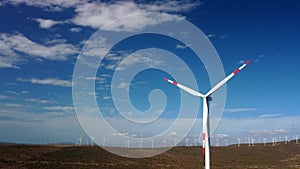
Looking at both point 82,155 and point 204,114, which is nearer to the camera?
point 204,114

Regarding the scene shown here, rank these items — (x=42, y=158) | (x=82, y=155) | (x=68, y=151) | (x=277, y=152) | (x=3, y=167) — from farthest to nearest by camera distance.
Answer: (x=277, y=152)
(x=68, y=151)
(x=82, y=155)
(x=42, y=158)
(x=3, y=167)

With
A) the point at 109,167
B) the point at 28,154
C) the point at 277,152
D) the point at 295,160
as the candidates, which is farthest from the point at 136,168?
the point at 277,152

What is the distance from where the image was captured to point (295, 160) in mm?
156375

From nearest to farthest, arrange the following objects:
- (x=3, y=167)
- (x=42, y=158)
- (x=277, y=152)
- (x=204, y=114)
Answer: (x=204, y=114) → (x=3, y=167) → (x=42, y=158) → (x=277, y=152)

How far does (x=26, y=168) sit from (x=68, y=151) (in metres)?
52.9

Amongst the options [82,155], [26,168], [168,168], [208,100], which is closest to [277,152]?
[168,168]

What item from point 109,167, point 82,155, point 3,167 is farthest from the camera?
point 82,155

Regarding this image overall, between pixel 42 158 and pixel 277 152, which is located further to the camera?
pixel 277 152

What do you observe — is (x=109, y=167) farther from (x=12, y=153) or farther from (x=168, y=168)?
(x=12, y=153)

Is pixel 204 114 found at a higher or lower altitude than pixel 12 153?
higher

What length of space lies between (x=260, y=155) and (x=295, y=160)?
21908mm

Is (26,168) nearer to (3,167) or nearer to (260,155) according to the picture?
(3,167)

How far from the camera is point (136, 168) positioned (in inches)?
4309

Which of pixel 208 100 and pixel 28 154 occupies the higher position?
pixel 208 100
